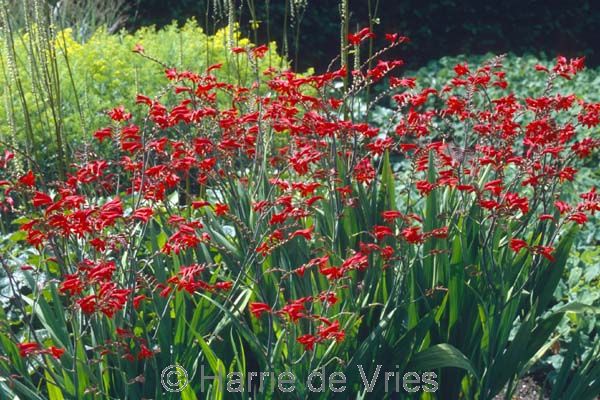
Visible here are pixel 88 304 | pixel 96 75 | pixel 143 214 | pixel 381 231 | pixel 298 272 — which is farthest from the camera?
pixel 96 75

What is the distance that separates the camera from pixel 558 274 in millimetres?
3467

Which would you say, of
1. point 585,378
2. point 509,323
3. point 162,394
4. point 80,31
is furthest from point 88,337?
point 80,31

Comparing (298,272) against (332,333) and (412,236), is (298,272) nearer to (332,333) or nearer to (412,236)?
(332,333)

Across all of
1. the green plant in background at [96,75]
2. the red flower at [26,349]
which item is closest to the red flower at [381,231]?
the red flower at [26,349]

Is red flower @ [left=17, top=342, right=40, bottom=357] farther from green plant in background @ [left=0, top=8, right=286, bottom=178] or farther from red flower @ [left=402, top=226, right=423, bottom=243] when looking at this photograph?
green plant in background @ [left=0, top=8, right=286, bottom=178]

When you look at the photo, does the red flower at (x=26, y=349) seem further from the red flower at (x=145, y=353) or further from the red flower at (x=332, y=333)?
the red flower at (x=332, y=333)

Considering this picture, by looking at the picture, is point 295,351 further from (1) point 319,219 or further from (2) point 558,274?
(2) point 558,274

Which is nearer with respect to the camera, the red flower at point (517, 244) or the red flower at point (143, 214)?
the red flower at point (143, 214)

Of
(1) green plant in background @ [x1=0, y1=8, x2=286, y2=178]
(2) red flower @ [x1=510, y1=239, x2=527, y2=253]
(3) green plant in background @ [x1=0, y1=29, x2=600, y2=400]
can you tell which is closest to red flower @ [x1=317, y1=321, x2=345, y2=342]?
(3) green plant in background @ [x1=0, y1=29, x2=600, y2=400]

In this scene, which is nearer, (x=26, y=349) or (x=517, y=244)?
(x=26, y=349)

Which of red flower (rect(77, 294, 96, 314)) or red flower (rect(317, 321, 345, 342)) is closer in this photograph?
red flower (rect(77, 294, 96, 314))

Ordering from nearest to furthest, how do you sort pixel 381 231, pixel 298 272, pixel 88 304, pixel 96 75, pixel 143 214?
pixel 88 304 < pixel 143 214 < pixel 298 272 < pixel 381 231 < pixel 96 75

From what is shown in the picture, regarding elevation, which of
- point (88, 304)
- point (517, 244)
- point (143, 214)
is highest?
point (143, 214)

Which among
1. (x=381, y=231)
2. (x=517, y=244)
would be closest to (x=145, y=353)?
(x=381, y=231)
